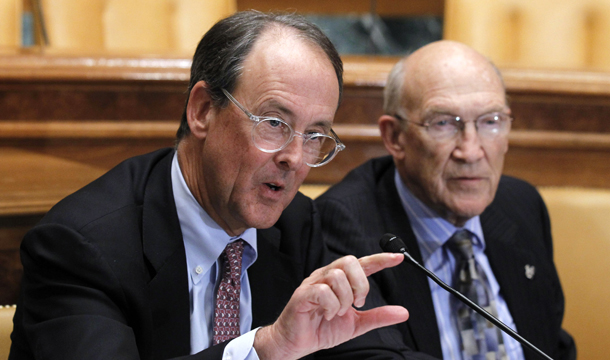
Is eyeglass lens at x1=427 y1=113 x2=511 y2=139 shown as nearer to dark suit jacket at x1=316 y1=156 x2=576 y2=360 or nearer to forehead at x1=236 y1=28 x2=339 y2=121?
dark suit jacket at x1=316 y1=156 x2=576 y2=360

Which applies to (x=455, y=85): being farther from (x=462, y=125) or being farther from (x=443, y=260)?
(x=443, y=260)

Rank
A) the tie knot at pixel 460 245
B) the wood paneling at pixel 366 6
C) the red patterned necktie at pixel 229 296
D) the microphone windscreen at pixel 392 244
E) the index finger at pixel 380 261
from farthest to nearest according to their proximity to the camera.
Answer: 1. the wood paneling at pixel 366 6
2. the tie knot at pixel 460 245
3. the red patterned necktie at pixel 229 296
4. the microphone windscreen at pixel 392 244
5. the index finger at pixel 380 261

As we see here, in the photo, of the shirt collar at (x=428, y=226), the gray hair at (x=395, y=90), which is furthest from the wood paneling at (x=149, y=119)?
the shirt collar at (x=428, y=226)

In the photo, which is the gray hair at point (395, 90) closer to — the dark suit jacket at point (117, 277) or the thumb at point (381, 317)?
the dark suit jacket at point (117, 277)

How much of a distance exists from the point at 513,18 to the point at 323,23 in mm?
1324

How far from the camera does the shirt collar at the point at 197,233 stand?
1098mm

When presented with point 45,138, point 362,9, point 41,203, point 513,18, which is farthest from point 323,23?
point 41,203

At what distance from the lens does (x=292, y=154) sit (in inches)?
40.3

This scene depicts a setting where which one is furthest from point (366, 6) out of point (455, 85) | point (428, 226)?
point (428, 226)

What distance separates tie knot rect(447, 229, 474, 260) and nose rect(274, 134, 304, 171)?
60 cm

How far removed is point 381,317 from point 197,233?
36cm

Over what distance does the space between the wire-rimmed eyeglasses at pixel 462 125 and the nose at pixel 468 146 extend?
0.03ft

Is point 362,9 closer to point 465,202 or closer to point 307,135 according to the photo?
point 465,202

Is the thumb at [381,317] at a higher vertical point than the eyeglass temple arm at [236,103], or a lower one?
lower
